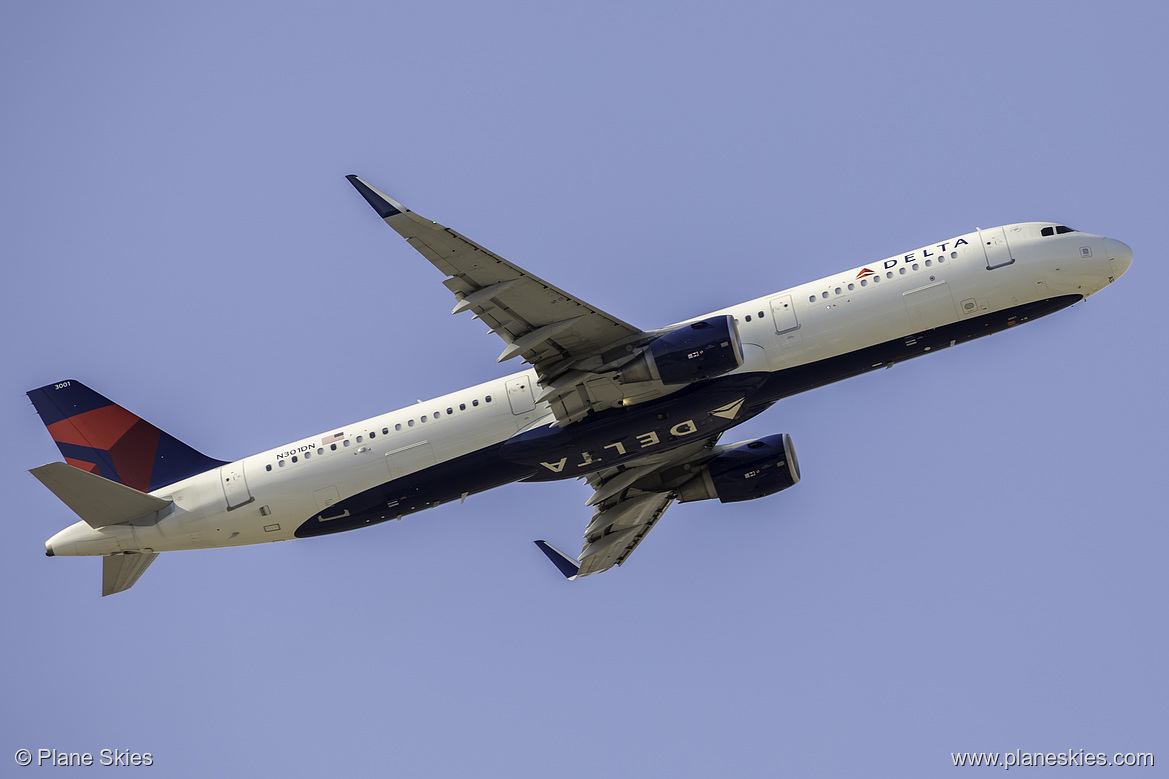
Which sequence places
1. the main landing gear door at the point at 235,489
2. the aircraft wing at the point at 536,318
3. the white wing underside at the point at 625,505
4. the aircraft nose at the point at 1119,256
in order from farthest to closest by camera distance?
1. the white wing underside at the point at 625,505
2. the main landing gear door at the point at 235,489
3. the aircraft nose at the point at 1119,256
4. the aircraft wing at the point at 536,318

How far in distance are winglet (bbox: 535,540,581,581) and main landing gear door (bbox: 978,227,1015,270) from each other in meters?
20.5

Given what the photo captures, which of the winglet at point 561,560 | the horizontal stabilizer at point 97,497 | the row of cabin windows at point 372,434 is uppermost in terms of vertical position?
the horizontal stabilizer at point 97,497

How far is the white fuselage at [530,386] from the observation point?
128 ft

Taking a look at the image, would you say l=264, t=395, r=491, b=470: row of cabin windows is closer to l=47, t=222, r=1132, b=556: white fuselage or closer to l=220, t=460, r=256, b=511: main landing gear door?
l=47, t=222, r=1132, b=556: white fuselage

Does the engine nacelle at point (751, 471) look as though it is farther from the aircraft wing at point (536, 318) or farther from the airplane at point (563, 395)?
the aircraft wing at point (536, 318)

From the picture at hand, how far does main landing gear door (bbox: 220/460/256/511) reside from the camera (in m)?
43.0

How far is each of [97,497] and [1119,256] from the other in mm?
36498

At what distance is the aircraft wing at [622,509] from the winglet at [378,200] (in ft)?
57.6

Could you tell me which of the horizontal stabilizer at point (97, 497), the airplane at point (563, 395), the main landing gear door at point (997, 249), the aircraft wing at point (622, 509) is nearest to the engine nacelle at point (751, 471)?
the aircraft wing at point (622, 509)

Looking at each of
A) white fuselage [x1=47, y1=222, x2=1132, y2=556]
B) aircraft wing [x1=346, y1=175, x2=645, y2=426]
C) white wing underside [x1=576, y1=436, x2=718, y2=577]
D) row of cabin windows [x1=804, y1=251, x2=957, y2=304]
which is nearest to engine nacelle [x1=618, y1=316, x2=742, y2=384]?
aircraft wing [x1=346, y1=175, x2=645, y2=426]

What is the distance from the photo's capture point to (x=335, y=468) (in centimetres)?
4241

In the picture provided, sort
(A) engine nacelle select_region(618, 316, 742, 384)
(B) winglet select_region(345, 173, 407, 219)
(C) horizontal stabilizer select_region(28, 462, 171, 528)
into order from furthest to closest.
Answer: (C) horizontal stabilizer select_region(28, 462, 171, 528), (A) engine nacelle select_region(618, 316, 742, 384), (B) winglet select_region(345, 173, 407, 219)

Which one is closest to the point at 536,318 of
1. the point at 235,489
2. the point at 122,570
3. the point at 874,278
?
the point at 874,278

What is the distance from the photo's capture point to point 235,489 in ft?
142
